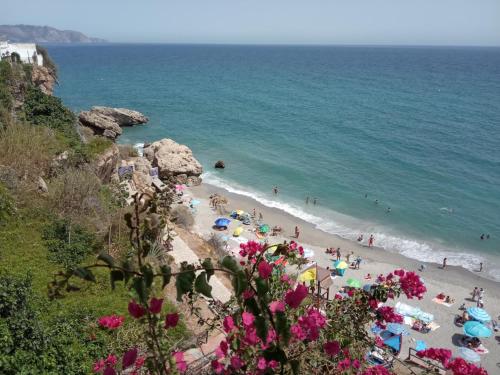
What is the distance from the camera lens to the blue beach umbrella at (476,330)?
17.4 meters

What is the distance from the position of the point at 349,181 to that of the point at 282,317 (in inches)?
1404

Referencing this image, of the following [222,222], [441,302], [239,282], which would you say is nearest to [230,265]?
[239,282]

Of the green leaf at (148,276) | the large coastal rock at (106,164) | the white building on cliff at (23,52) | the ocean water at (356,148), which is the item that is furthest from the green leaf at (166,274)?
the white building on cliff at (23,52)

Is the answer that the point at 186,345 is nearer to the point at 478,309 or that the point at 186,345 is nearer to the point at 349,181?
the point at 478,309

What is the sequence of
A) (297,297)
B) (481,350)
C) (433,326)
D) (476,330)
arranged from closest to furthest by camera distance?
(297,297)
(476,330)
(481,350)
(433,326)

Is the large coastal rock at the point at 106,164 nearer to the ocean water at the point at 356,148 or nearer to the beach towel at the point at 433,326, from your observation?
the ocean water at the point at 356,148

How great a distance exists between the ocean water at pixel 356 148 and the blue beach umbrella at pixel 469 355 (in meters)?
8.99

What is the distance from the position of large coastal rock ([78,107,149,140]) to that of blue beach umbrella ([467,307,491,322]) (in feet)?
122

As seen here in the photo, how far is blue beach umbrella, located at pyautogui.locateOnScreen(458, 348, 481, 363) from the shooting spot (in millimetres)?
16494

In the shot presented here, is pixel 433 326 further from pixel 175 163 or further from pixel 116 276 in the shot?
pixel 175 163

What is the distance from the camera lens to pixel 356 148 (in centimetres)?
4553

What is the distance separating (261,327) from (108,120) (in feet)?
160

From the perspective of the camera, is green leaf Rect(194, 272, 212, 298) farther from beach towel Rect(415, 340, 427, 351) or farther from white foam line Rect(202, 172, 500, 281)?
white foam line Rect(202, 172, 500, 281)

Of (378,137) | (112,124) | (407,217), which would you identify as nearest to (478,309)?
(407,217)
